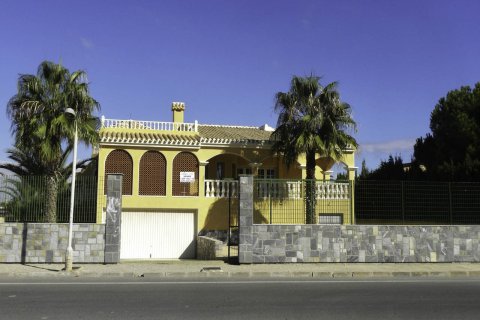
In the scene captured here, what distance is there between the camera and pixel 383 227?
17.3m

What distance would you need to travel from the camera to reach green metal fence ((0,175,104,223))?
53.8 feet

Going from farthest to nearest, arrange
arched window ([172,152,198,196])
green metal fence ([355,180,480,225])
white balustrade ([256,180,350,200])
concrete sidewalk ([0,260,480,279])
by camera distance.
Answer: arched window ([172,152,198,196]) < green metal fence ([355,180,480,225]) < white balustrade ([256,180,350,200]) < concrete sidewalk ([0,260,480,279])

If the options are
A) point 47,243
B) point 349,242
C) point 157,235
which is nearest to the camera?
point 47,243

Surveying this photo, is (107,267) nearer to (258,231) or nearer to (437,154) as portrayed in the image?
(258,231)

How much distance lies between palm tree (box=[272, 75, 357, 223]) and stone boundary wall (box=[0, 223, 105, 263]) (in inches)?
403

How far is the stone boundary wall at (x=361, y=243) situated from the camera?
16.6 meters

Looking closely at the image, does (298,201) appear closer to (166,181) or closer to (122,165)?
(166,181)

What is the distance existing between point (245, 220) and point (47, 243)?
6616mm

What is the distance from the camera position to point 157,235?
24750mm

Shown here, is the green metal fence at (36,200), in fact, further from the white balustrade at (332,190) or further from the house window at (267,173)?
the house window at (267,173)

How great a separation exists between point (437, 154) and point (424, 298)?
21.8 m

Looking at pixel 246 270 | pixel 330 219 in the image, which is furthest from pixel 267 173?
pixel 246 270

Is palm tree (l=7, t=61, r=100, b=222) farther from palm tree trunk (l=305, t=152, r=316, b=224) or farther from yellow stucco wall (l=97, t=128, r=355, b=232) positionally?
palm tree trunk (l=305, t=152, r=316, b=224)

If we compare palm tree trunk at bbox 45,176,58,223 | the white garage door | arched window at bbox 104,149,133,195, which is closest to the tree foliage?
the white garage door
